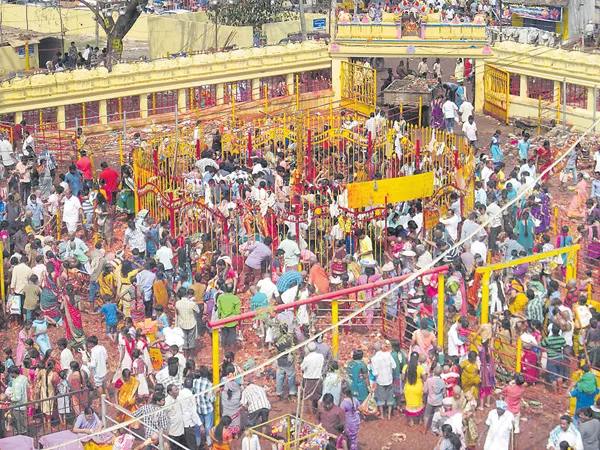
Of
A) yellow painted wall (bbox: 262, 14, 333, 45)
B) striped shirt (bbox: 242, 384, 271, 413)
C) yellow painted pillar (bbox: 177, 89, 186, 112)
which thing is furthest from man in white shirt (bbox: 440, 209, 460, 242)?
yellow painted wall (bbox: 262, 14, 333, 45)

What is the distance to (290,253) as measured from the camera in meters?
22.2

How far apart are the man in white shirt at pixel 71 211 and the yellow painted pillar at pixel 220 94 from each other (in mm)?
10758

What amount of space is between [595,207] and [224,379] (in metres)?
9.14

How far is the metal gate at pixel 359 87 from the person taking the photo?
33.5m

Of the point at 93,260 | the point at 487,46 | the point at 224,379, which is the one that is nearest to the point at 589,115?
the point at 487,46

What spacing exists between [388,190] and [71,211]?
5640 millimetres

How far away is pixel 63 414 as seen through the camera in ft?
60.3

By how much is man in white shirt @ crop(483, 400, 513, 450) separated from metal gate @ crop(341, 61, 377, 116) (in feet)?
55.8

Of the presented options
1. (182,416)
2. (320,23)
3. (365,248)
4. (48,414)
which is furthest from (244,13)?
(182,416)

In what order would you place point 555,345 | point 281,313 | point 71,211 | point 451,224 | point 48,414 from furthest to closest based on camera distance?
point 71,211
point 451,224
point 281,313
point 555,345
point 48,414

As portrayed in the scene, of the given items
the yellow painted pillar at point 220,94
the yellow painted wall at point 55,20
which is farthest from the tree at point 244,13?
the yellow painted pillar at point 220,94

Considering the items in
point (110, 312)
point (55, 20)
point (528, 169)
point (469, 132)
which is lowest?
point (110, 312)

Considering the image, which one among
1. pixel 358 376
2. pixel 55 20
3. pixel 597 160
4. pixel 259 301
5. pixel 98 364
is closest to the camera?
pixel 358 376

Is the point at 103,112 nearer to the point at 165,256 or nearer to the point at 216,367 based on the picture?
the point at 165,256
